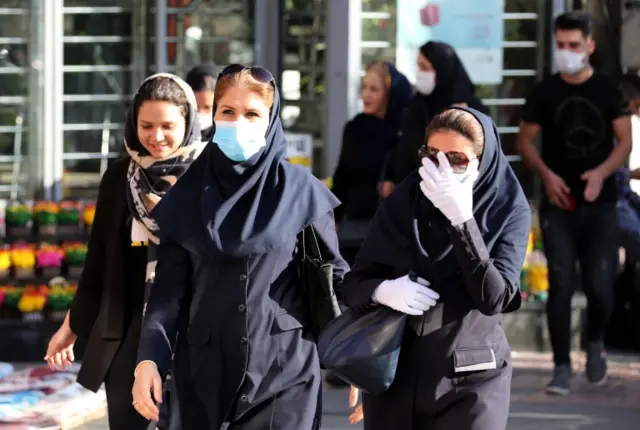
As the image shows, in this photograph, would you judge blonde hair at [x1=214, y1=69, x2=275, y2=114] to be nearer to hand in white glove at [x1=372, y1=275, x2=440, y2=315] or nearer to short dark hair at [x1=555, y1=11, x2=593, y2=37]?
hand in white glove at [x1=372, y1=275, x2=440, y2=315]

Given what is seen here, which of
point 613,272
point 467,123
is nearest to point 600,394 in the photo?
point 613,272

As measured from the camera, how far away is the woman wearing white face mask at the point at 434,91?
7859 mm

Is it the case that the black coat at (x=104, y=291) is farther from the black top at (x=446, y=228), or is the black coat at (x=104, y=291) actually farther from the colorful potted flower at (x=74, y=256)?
the colorful potted flower at (x=74, y=256)

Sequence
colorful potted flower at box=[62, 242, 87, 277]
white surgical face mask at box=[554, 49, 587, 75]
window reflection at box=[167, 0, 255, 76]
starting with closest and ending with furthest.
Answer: white surgical face mask at box=[554, 49, 587, 75]
colorful potted flower at box=[62, 242, 87, 277]
window reflection at box=[167, 0, 255, 76]

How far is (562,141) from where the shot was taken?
818 centimetres

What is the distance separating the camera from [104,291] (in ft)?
17.0

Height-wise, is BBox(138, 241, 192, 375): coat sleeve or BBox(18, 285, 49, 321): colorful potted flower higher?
BBox(138, 241, 192, 375): coat sleeve

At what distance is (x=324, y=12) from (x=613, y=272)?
9.21 ft

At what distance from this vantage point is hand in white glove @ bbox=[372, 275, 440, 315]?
411 centimetres

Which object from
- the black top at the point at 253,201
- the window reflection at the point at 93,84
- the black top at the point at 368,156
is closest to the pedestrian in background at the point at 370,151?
the black top at the point at 368,156

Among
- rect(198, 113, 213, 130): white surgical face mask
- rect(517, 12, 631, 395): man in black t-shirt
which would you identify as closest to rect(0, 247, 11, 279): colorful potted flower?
Answer: rect(198, 113, 213, 130): white surgical face mask

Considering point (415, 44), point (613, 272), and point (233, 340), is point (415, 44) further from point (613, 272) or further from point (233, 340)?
point (233, 340)

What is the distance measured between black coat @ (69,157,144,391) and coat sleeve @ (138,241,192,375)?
84 cm

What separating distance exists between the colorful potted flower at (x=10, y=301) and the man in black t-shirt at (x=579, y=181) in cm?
324
